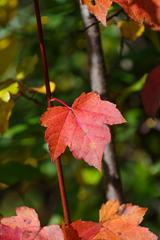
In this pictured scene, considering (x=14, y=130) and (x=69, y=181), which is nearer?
(x=14, y=130)

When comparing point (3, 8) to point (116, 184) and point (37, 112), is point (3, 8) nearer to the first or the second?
point (37, 112)

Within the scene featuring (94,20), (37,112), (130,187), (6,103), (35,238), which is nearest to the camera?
(35,238)

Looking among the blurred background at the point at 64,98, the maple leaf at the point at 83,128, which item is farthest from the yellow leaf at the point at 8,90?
the maple leaf at the point at 83,128

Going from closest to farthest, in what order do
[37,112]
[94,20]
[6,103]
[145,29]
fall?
[6,103], [94,20], [145,29], [37,112]

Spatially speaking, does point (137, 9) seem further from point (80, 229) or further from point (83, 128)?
point (80, 229)

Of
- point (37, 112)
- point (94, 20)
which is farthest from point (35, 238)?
point (37, 112)

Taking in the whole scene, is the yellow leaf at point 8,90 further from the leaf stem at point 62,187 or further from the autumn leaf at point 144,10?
the autumn leaf at point 144,10

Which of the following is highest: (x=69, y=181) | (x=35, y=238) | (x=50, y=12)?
(x=50, y=12)
